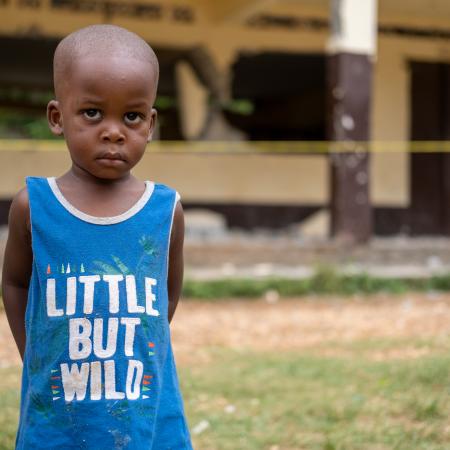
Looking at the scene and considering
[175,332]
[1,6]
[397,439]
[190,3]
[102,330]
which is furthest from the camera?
[190,3]

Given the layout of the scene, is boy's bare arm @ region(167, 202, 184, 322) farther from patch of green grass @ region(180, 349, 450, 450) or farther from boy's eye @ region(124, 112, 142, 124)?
patch of green grass @ region(180, 349, 450, 450)

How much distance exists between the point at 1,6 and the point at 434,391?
759 centimetres

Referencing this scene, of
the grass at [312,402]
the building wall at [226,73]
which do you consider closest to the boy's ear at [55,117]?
the grass at [312,402]

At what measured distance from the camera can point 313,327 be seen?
587 centimetres

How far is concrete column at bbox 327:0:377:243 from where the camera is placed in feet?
26.0

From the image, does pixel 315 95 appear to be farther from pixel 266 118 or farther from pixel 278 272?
pixel 278 272

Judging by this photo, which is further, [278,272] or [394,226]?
[394,226]

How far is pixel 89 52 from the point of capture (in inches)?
69.1

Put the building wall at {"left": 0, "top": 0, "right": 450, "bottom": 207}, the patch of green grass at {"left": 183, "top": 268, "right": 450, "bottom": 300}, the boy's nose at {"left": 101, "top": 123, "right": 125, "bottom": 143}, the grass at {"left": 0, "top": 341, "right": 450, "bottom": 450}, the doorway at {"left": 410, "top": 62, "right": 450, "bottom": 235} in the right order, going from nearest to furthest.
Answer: the boy's nose at {"left": 101, "top": 123, "right": 125, "bottom": 143}
the grass at {"left": 0, "top": 341, "right": 450, "bottom": 450}
the patch of green grass at {"left": 183, "top": 268, "right": 450, "bottom": 300}
the building wall at {"left": 0, "top": 0, "right": 450, "bottom": 207}
the doorway at {"left": 410, "top": 62, "right": 450, "bottom": 235}

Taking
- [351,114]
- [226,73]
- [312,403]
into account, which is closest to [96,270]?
[312,403]

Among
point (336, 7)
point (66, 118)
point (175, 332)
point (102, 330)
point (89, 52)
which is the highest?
point (336, 7)

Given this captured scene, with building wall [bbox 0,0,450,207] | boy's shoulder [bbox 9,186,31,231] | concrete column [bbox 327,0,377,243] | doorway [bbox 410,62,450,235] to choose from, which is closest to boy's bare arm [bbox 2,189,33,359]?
boy's shoulder [bbox 9,186,31,231]

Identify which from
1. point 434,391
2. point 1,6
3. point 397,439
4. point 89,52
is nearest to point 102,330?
point 89,52

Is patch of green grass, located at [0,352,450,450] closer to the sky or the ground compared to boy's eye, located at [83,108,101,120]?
closer to the ground
